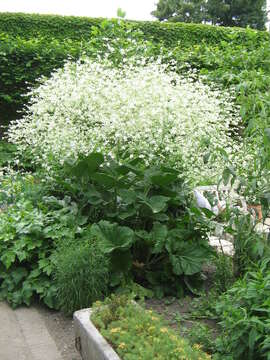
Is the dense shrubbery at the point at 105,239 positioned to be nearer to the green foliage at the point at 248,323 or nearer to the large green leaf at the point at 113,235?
the large green leaf at the point at 113,235

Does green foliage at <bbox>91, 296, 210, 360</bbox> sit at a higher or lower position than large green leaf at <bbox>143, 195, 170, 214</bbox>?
lower

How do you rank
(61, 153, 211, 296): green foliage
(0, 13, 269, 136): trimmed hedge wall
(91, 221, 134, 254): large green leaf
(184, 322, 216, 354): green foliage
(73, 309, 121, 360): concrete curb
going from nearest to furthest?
(73, 309, 121, 360): concrete curb < (184, 322, 216, 354): green foliage < (91, 221, 134, 254): large green leaf < (61, 153, 211, 296): green foliage < (0, 13, 269, 136): trimmed hedge wall

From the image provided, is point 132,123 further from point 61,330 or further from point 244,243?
point 61,330

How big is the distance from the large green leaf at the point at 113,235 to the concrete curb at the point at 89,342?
2.27ft

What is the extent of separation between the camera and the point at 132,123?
494 centimetres

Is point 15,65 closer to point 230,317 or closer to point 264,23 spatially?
point 230,317

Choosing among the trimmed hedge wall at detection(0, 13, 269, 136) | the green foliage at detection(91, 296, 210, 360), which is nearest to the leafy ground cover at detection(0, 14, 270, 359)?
the green foliage at detection(91, 296, 210, 360)

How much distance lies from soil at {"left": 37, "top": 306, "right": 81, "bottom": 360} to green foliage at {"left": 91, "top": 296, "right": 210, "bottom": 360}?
49cm

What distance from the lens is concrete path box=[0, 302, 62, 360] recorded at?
343 centimetres

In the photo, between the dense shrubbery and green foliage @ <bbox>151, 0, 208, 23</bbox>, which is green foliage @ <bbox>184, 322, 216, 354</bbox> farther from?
green foliage @ <bbox>151, 0, 208, 23</bbox>

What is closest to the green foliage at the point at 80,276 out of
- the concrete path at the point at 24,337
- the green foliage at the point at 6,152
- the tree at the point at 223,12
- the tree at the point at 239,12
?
the concrete path at the point at 24,337

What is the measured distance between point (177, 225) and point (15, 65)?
616cm

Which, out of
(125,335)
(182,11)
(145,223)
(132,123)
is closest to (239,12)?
(182,11)

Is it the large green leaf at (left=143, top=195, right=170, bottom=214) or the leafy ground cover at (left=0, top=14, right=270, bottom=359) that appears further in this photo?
the large green leaf at (left=143, top=195, right=170, bottom=214)
